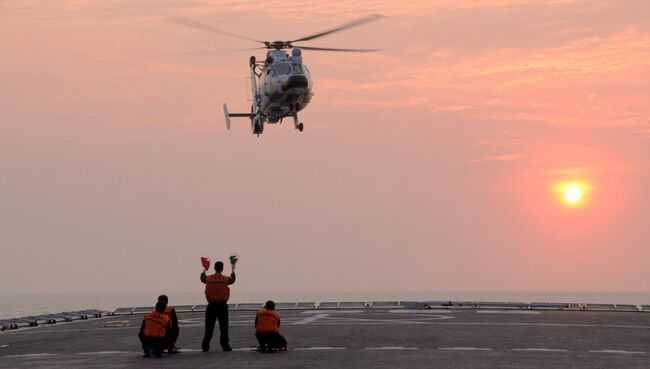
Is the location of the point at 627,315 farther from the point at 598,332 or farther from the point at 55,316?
the point at 55,316

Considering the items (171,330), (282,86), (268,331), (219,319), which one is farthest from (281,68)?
(268,331)

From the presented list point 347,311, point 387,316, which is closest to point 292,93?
point 347,311

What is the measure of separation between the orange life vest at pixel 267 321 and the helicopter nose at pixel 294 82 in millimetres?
28011

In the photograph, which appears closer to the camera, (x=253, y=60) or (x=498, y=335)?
(x=498, y=335)

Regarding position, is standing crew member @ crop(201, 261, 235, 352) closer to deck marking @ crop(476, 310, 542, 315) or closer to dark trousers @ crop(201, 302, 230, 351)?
dark trousers @ crop(201, 302, 230, 351)

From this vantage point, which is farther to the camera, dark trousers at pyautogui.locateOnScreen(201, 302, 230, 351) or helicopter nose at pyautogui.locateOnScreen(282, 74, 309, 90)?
helicopter nose at pyautogui.locateOnScreen(282, 74, 309, 90)

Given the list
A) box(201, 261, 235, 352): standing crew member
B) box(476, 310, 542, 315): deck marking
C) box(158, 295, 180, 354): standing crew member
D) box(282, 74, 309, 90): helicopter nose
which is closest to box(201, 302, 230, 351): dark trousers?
box(201, 261, 235, 352): standing crew member

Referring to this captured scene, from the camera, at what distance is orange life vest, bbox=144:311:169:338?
23.5 metres

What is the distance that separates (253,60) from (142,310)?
1972 cm

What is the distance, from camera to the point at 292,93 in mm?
Answer: 51188

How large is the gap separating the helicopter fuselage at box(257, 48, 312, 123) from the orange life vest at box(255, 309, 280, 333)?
2804cm

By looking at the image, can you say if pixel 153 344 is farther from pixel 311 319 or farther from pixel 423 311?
pixel 423 311

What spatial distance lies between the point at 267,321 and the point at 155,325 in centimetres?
274

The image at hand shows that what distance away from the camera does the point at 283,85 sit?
50906 mm
